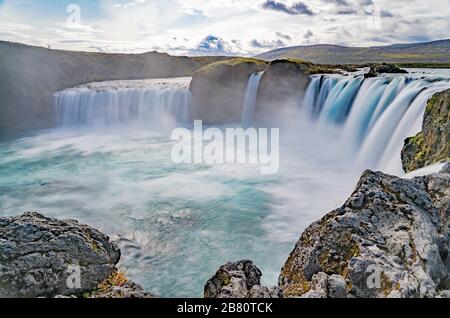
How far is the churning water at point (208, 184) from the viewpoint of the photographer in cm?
1084

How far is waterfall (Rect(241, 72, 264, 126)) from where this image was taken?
30.7 m

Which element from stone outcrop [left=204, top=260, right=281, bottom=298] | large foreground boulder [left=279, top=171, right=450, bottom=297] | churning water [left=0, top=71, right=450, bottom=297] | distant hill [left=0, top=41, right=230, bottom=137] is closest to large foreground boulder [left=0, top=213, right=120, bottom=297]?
stone outcrop [left=204, top=260, right=281, bottom=298]

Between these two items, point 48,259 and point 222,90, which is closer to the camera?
point 48,259

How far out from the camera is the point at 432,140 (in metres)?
10.8

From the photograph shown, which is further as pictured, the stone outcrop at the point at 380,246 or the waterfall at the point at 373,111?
the waterfall at the point at 373,111

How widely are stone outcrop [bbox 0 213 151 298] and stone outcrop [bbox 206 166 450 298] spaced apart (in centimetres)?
205

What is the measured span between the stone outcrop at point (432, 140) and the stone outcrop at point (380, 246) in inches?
152

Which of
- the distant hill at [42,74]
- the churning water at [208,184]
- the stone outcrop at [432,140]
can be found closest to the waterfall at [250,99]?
the churning water at [208,184]

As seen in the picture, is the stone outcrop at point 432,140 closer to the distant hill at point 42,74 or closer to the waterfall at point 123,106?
the waterfall at point 123,106

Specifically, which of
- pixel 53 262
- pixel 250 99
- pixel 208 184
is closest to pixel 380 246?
pixel 53 262

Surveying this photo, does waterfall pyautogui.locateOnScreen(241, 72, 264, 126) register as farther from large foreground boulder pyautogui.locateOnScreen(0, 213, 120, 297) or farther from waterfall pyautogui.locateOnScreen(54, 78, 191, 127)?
large foreground boulder pyautogui.locateOnScreen(0, 213, 120, 297)

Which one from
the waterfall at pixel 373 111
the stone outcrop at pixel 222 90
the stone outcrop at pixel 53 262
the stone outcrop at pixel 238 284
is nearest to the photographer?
the stone outcrop at pixel 238 284

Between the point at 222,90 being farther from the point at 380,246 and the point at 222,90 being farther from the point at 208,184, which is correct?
the point at 380,246

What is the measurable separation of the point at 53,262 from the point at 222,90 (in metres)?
28.4
